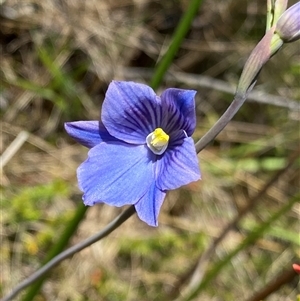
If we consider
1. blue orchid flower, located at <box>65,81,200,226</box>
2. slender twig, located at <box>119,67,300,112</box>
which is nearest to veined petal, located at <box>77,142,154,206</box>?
blue orchid flower, located at <box>65,81,200,226</box>

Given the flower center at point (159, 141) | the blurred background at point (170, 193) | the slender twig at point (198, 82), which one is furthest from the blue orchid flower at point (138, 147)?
the slender twig at point (198, 82)

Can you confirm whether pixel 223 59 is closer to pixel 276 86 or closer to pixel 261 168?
pixel 276 86

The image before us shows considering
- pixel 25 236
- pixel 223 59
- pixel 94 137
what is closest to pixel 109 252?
pixel 25 236

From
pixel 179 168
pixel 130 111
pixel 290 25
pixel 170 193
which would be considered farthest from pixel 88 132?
pixel 170 193

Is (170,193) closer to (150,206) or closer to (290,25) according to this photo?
(150,206)

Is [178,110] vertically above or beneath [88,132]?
above

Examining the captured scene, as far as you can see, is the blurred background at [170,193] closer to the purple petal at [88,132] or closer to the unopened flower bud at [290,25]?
the purple petal at [88,132]
